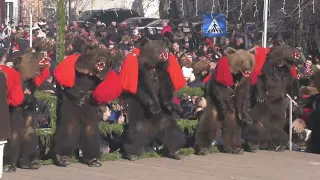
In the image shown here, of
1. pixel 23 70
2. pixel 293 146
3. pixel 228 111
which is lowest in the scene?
pixel 293 146

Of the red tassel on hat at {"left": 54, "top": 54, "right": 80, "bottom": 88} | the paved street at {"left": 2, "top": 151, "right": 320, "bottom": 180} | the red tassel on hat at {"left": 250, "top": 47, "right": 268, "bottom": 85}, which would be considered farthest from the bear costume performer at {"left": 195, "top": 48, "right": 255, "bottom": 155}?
the red tassel on hat at {"left": 54, "top": 54, "right": 80, "bottom": 88}

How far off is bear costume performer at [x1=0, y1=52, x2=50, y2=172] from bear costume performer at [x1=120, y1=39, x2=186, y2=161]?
1.25 m

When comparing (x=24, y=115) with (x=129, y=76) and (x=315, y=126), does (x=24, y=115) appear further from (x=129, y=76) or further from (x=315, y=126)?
(x=315, y=126)

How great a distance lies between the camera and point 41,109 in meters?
11.5

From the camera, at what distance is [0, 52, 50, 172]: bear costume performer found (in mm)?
9984

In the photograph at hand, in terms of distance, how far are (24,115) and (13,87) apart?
1.94 ft

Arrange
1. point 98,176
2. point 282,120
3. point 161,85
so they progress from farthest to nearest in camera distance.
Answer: point 282,120
point 161,85
point 98,176

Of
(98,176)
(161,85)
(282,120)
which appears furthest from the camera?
(282,120)

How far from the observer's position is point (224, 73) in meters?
11.5

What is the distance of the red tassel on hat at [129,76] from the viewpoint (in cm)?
1082

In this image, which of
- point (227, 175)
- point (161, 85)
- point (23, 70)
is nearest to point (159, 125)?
point (161, 85)

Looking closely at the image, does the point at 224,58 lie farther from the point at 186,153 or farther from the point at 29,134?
the point at 29,134

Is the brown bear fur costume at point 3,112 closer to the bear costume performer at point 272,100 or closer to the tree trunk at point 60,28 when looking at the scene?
the tree trunk at point 60,28

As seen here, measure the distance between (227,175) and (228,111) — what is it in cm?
151
